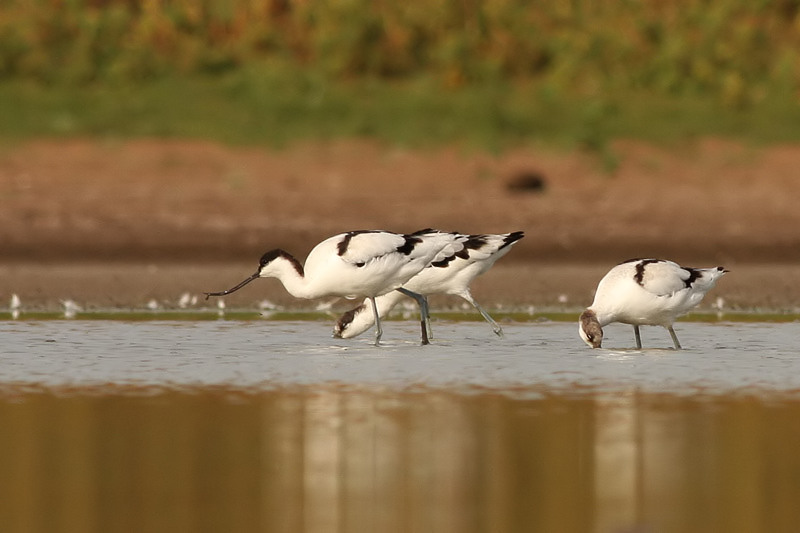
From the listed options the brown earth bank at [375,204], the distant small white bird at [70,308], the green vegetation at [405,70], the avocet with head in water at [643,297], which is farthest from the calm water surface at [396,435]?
the green vegetation at [405,70]

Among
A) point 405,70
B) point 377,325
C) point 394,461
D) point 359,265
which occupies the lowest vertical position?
point 394,461

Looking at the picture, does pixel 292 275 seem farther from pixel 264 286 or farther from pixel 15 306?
pixel 264 286

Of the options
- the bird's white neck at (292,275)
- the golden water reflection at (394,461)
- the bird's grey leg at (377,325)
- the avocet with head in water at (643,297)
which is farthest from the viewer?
the bird's white neck at (292,275)

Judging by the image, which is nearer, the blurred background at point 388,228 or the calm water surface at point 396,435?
the calm water surface at point 396,435

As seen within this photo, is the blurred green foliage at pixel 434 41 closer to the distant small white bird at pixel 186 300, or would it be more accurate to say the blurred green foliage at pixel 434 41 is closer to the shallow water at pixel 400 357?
the distant small white bird at pixel 186 300

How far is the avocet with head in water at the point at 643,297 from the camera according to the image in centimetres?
1253

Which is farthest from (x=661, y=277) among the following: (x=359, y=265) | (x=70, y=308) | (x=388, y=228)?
(x=388, y=228)

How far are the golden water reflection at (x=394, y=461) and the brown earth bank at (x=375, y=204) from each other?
9307 mm

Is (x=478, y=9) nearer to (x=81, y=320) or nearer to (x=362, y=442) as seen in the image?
(x=81, y=320)

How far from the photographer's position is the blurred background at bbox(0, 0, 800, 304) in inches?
826

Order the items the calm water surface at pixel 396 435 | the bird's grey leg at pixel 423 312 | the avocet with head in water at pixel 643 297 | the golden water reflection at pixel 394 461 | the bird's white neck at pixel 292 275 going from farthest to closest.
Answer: the bird's white neck at pixel 292 275 < the bird's grey leg at pixel 423 312 < the avocet with head in water at pixel 643 297 < the calm water surface at pixel 396 435 < the golden water reflection at pixel 394 461

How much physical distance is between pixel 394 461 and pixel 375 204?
14212 millimetres

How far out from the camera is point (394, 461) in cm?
743

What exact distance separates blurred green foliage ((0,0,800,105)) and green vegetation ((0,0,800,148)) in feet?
0.09
